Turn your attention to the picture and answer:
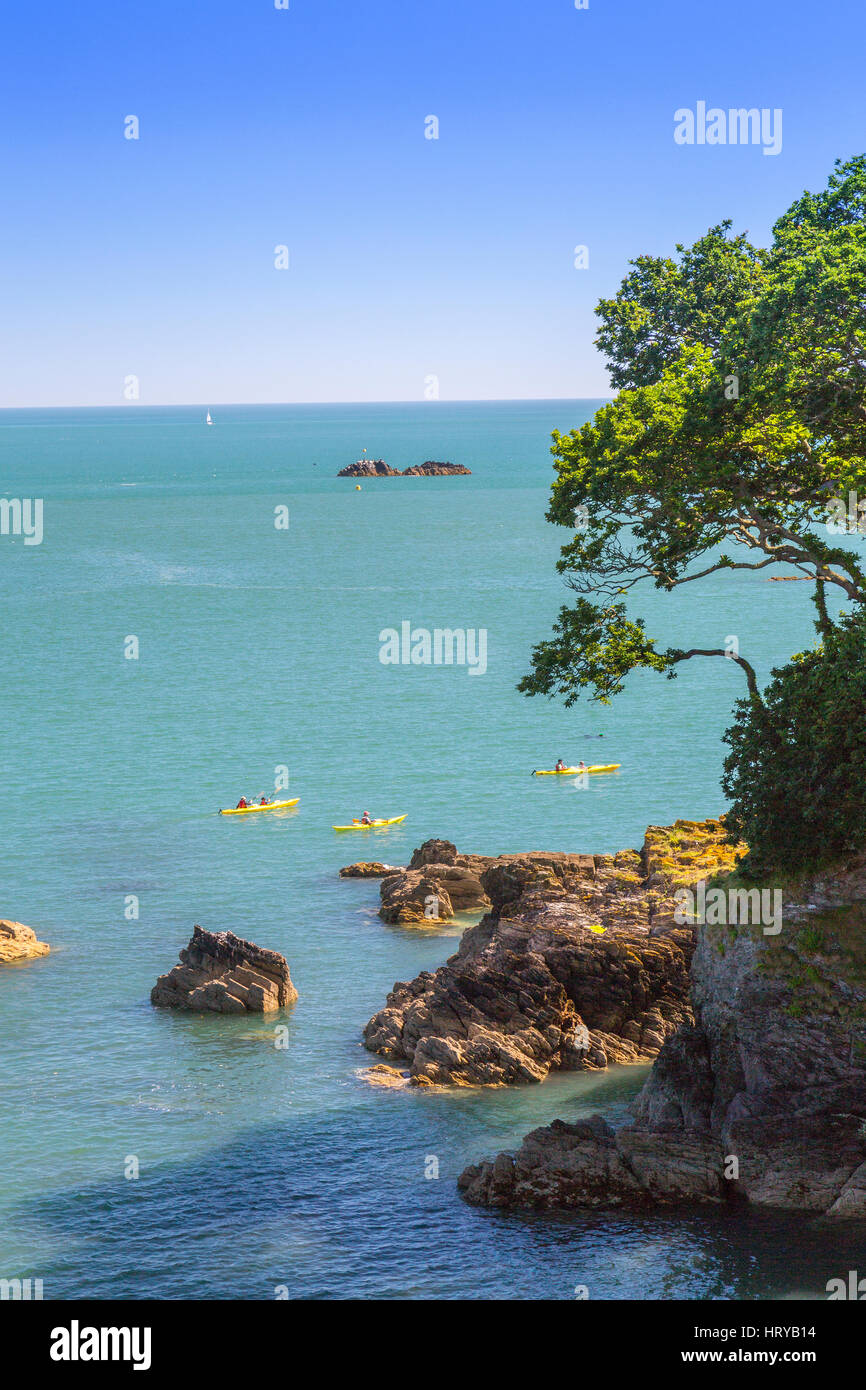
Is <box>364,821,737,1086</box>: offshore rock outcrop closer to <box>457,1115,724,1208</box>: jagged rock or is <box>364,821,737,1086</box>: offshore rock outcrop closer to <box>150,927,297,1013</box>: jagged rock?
<box>150,927,297,1013</box>: jagged rock

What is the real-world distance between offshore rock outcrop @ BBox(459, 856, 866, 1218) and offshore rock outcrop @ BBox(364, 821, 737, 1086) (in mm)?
8156

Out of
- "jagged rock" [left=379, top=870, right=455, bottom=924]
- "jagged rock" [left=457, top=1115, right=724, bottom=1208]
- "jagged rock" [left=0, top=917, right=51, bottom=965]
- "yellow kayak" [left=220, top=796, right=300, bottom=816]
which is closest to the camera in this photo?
"jagged rock" [left=457, top=1115, right=724, bottom=1208]

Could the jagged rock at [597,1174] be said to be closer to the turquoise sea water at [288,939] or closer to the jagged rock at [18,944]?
the turquoise sea water at [288,939]

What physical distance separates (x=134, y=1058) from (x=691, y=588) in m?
145

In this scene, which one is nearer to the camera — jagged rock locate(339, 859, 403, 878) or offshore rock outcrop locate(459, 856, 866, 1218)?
offshore rock outcrop locate(459, 856, 866, 1218)

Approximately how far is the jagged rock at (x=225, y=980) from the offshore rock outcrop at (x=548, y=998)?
5.37 m

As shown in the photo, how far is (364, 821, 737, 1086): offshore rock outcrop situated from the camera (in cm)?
4934

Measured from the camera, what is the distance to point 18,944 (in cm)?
6397

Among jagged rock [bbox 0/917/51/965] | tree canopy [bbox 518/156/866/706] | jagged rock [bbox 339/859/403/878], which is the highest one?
tree canopy [bbox 518/156/866/706]

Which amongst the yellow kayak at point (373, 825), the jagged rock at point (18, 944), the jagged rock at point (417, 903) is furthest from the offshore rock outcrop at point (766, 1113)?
the yellow kayak at point (373, 825)

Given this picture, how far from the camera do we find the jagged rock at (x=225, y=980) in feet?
188

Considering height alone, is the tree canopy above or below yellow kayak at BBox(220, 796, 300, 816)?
above

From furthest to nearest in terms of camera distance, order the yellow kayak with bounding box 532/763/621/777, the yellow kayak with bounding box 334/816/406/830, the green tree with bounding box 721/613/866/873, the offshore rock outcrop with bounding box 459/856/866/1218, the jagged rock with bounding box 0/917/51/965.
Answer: the yellow kayak with bounding box 532/763/621/777
the yellow kayak with bounding box 334/816/406/830
the jagged rock with bounding box 0/917/51/965
the green tree with bounding box 721/613/866/873
the offshore rock outcrop with bounding box 459/856/866/1218

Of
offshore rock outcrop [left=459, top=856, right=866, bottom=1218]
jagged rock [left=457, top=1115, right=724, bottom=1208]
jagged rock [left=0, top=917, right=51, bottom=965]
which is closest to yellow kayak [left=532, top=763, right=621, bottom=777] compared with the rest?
jagged rock [left=0, top=917, right=51, bottom=965]
